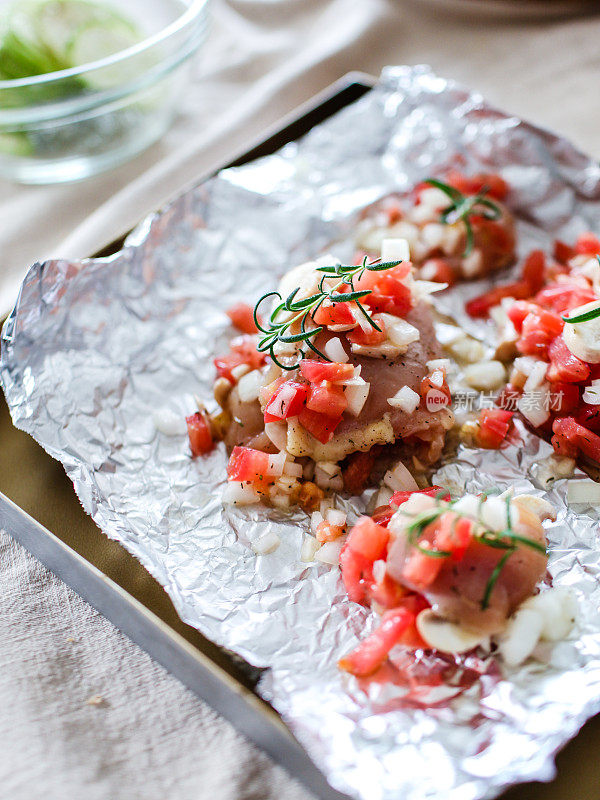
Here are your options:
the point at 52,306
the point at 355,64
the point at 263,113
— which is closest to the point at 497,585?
the point at 52,306

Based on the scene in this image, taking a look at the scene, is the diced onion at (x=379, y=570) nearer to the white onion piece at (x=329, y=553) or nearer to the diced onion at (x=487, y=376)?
the white onion piece at (x=329, y=553)

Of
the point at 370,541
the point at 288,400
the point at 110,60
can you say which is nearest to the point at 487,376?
the point at 288,400

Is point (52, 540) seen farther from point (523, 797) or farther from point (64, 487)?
point (523, 797)

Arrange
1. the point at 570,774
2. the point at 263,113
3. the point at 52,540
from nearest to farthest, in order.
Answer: the point at 570,774
the point at 52,540
the point at 263,113

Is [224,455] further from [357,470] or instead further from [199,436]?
[357,470]

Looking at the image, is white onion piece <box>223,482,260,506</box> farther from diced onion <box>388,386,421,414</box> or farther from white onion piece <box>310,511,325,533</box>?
diced onion <box>388,386,421,414</box>

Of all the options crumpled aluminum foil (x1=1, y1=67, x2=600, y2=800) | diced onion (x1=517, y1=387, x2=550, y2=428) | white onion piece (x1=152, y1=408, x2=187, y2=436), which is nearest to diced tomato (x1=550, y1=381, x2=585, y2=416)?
diced onion (x1=517, y1=387, x2=550, y2=428)
